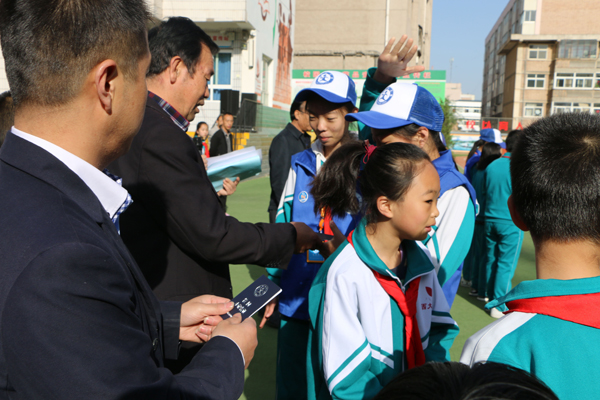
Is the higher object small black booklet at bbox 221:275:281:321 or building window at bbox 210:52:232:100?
building window at bbox 210:52:232:100

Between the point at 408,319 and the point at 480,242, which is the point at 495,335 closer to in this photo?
the point at 408,319

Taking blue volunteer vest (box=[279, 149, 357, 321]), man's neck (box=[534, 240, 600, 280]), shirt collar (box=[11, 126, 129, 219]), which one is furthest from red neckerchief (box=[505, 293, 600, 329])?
blue volunteer vest (box=[279, 149, 357, 321])

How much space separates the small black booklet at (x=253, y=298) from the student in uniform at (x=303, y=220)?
0.90 meters

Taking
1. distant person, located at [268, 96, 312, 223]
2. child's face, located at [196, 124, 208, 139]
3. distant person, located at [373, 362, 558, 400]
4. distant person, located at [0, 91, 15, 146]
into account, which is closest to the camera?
distant person, located at [373, 362, 558, 400]

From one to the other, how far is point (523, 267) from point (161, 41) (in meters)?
5.94

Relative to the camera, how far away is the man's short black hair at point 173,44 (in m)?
1.97

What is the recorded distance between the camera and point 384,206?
1908 mm

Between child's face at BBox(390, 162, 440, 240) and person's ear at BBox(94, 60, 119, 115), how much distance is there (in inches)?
47.0

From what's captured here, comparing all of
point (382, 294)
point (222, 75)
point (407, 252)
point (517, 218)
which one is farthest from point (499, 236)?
point (222, 75)

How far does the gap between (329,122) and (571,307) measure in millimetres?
2011

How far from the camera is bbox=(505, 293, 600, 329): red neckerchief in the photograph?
1.01m

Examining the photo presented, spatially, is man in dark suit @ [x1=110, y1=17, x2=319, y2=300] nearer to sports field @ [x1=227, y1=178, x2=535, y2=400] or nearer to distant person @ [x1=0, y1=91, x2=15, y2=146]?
distant person @ [x1=0, y1=91, x2=15, y2=146]

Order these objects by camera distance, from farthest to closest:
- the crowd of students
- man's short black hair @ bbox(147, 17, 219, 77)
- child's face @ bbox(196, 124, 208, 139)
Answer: child's face @ bbox(196, 124, 208, 139) < man's short black hair @ bbox(147, 17, 219, 77) < the crowd of students

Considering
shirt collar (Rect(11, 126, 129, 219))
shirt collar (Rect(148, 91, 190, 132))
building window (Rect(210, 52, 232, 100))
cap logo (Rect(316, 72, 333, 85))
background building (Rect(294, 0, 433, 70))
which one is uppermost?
background building (Rect(294, 0, 433, 70))
